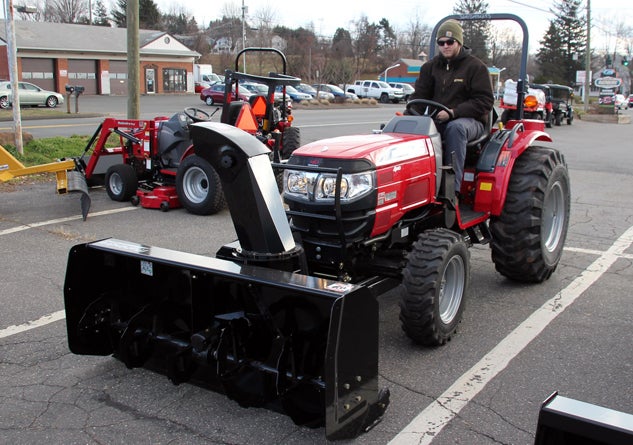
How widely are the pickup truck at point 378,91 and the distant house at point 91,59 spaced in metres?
15.1

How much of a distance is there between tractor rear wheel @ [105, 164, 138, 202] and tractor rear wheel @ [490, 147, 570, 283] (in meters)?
5.71

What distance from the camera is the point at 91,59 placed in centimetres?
4909

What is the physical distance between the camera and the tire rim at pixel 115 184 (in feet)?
31.1

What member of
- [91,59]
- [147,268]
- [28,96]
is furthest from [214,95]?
[147,268]

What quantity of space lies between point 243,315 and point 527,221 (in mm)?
3033

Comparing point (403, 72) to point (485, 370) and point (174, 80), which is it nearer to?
point (174, 80)

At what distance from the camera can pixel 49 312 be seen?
517 centimetres

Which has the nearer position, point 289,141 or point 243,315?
point 243,315

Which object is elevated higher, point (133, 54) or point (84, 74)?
point (84, 74)

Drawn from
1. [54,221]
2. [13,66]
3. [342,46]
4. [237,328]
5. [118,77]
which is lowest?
[54,221]

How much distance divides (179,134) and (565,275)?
18.9 feet

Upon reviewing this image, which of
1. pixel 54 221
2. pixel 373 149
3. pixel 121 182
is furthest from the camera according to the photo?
pixel 121 182

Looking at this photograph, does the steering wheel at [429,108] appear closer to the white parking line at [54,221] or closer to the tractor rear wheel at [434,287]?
the tractor rear wheel at [434,287]

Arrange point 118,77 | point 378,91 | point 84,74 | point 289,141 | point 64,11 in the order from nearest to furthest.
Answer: point 289,141 → point 84,74 → point 118,77 → point 378,91 → point 64,11
